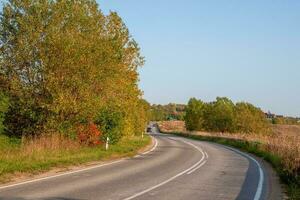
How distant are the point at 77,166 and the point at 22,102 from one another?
7382 millimetres

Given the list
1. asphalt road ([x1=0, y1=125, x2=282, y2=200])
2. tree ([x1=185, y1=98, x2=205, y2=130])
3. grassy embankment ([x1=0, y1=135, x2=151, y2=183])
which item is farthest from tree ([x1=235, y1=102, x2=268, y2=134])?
asphalt road ([x1=0, y1=125, x2=282, y2=200])

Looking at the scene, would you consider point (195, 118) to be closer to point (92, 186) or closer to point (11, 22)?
Result: point (11, 22)

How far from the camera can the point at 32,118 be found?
26.6 meters

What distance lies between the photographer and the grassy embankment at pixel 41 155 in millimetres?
17192

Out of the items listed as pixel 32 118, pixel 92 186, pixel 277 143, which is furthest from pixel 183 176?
pixel 277 143

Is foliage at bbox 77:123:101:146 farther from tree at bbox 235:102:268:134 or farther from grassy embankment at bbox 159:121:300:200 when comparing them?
tree at bbox 235:102:268:134

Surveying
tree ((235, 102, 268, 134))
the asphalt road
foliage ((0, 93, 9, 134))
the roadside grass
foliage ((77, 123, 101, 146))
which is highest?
tree ((235, 102, 268, 134))

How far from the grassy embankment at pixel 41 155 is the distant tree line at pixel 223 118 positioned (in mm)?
78743

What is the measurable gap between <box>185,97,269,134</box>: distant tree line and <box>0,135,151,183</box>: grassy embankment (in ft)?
258

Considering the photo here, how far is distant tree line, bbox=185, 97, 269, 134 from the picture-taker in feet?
345

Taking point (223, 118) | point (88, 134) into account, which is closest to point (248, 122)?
point (223, 118)

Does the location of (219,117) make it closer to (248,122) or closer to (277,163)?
(248,122)

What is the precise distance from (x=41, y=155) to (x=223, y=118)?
89.5 metres

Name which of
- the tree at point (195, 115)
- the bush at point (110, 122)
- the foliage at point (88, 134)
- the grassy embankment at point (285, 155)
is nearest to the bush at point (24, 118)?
the foliage at point (88, 134)
